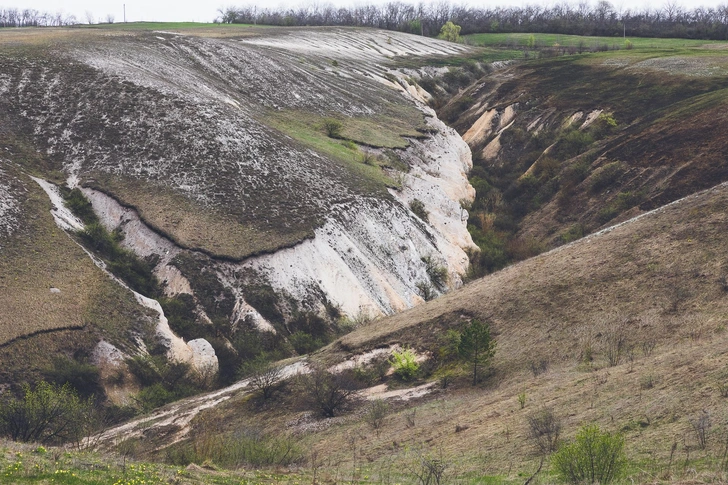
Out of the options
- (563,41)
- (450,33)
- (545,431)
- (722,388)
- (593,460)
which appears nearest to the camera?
(593,460)

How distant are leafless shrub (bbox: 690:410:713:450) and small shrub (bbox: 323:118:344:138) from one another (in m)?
46.6

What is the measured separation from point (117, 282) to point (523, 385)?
2055 centimetres

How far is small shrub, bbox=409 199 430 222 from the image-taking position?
1997 inches

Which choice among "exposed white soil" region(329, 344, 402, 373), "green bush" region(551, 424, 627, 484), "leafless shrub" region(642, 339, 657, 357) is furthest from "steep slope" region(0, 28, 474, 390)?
"green bush" region(551, 424, 627, 484)

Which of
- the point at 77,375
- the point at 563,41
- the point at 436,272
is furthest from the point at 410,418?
the point at 563,41

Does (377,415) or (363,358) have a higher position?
(377,415)

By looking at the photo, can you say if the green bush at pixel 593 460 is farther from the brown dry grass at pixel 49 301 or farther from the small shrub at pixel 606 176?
the small shrub at pixel 606 176

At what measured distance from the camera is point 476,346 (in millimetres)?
24109

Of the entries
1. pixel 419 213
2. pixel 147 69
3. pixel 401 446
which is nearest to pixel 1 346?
pixel 401 446

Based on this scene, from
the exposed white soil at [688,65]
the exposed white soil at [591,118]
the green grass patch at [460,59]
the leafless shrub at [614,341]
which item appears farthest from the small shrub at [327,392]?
the green grass patch at [460,59]

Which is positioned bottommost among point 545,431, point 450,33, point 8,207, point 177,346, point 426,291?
point 426,291

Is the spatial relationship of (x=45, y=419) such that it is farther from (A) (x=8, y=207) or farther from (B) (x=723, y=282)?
(B) (x=723, y=282)

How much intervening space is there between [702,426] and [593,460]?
7.67ft

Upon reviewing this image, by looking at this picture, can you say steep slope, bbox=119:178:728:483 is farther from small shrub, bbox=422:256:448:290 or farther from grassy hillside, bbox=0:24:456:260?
grassy hillside, bbox=0:24:456:260
